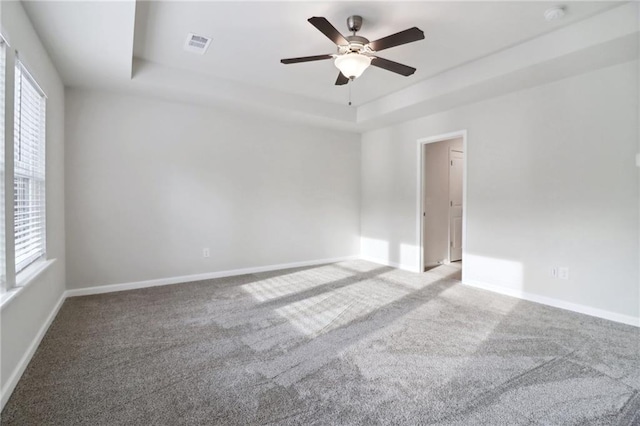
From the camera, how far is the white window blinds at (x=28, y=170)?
2.34m

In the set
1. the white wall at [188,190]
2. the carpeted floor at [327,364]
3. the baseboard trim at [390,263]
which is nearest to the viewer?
the carpeted floor at [327,364]

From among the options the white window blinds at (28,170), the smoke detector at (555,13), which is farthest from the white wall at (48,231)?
the smoke detector at (555,13)

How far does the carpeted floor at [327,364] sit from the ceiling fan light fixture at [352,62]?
2234 millimetres

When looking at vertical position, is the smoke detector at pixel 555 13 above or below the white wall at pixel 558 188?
above

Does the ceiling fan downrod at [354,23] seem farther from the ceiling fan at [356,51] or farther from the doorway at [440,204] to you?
the doorway at [440,204]

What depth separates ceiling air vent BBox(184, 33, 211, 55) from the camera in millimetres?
3031

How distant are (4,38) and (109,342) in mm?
2210

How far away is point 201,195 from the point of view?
4555 millimetres

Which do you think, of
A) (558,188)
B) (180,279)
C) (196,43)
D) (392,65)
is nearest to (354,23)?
(392,65)

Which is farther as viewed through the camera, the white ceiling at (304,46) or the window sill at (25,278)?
the white ceiling at (304,46)

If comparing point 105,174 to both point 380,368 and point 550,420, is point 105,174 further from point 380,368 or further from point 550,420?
point 550,420

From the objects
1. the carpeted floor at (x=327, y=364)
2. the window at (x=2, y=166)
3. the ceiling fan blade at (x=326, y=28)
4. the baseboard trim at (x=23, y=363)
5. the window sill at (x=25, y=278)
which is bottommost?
the carpeted floor at (x=327, y=364)

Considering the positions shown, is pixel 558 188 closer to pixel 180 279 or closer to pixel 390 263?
pixel 390 263

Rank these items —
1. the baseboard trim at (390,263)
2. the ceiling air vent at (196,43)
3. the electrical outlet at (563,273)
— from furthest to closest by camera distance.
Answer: the baseboard trim at (390,263) < the electrical outlet at (563,273) < the ceiling air vent at (196,43)
